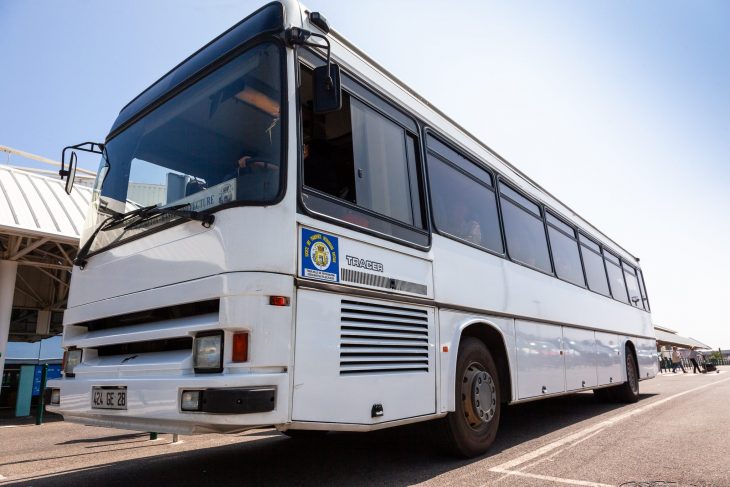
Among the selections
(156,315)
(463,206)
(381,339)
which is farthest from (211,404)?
(463,206)

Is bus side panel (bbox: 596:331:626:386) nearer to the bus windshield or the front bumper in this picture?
the front bumper

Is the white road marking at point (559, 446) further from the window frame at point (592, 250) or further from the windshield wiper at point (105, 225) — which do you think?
the windshield wiper at point (105, 225)

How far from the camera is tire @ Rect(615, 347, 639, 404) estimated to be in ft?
30.7

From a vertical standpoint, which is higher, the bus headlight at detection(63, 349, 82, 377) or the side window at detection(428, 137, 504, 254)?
the side window at detection(428, 137, 504, 254)

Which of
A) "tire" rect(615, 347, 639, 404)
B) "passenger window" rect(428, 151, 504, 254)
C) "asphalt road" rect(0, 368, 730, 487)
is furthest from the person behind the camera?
"tire" rect(615, 347, 639, 404)

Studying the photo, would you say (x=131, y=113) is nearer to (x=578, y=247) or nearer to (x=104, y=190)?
(x=104, y=190)

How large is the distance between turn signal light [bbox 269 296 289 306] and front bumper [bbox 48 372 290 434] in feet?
1.30

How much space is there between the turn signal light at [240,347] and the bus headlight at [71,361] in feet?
6.04

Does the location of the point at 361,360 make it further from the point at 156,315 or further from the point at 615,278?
the point at 615,278

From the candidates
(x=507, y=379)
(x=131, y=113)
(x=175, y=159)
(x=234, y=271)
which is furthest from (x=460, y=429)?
(x=131, y=113)

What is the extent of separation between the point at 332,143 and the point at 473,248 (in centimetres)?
202

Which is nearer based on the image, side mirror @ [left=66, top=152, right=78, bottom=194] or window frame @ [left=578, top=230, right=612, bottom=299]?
side mirror @ [left=66, top=152, right=78, bottom=194]

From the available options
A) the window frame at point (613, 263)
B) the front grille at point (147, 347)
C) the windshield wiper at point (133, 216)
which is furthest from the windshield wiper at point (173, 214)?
the window frame at point (613, 263)

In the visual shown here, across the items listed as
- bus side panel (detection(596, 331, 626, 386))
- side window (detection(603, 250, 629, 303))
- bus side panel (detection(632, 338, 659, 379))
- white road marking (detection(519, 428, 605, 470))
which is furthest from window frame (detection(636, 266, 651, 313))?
white road marking (detection(519, 428, 605, 470))
